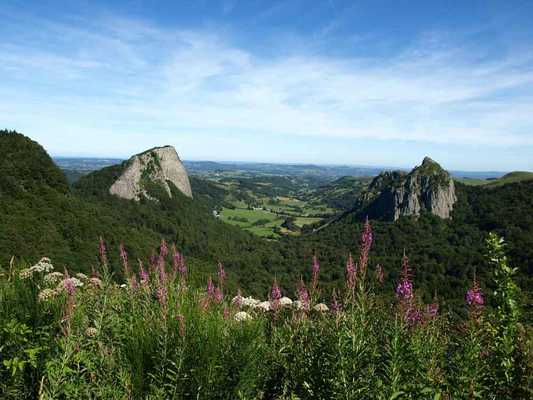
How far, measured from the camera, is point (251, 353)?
499 centimetres

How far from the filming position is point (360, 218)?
196 m

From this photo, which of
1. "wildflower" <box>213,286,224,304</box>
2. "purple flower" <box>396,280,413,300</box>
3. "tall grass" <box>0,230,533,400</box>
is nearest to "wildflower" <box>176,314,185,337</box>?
"tall grass" <box>0,230,533,400</box>

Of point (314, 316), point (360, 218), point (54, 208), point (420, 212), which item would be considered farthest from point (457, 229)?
point (314, 316)

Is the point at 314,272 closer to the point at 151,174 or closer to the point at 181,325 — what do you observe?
the point at 181,325

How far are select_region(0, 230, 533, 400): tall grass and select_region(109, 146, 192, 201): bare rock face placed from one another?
15715 cm

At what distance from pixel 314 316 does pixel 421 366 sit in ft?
7.70

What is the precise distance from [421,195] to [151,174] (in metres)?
133

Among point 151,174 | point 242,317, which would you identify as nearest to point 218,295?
point 242,317

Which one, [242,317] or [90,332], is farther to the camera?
[242,317]

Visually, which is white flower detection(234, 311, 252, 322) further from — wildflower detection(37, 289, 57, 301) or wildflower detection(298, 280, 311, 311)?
wildflower detection(37, 289, 57, 301)

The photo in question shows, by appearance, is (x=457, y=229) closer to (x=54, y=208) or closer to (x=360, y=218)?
(x=360, y=218)

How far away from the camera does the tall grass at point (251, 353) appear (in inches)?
173

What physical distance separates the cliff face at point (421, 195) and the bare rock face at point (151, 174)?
107249 millimetres

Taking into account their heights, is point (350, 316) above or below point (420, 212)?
above
